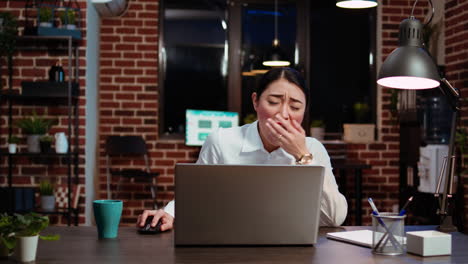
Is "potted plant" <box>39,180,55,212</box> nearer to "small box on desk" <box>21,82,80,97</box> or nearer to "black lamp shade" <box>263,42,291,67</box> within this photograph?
"small box on desk" <box>21,82,80,97</box>

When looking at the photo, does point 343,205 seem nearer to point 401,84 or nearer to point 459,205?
point 401,84

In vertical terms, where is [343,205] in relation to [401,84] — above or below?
below

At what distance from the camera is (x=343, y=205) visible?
1909 millimetres

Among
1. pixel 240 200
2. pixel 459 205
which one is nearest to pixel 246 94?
pixel 459 205

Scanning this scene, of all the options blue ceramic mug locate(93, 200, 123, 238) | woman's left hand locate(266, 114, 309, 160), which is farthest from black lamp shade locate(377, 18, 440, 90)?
blue ceramic mug locate(93, 200, 123, 238)

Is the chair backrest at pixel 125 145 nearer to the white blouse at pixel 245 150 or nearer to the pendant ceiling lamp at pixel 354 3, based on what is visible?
the pendant ceiling lamp at pixel 354 3

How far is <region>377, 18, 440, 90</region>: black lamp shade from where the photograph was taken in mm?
1683

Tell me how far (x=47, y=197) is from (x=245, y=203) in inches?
131

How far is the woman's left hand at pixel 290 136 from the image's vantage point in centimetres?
192

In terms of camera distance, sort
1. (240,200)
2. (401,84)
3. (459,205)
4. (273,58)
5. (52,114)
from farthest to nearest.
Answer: (273,58), (52,114), (459,205), (401,84), (240,200)

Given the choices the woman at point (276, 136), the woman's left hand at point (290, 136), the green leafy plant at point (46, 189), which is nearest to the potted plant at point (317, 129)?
the green leafy plant at point (46, 189)

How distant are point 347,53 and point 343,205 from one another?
4372 millimetres

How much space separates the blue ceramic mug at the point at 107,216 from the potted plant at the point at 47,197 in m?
2.96

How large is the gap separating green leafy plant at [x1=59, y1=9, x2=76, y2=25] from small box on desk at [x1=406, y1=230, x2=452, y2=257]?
362 cm
